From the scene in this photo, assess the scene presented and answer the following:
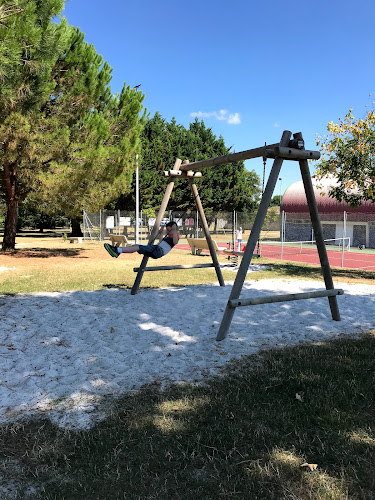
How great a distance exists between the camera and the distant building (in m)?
26.3

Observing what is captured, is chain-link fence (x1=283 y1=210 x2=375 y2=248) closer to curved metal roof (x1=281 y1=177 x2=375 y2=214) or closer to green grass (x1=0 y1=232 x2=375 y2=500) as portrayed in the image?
curved metal roof (x1=281 y1=177 x2=375 y2=214)

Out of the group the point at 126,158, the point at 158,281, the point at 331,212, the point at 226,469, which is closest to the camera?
the point at 226,469

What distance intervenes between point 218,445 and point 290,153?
362 cm

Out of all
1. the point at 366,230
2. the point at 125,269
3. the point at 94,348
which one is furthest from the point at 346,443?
the point at 366,230

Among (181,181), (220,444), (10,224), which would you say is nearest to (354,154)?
(220,444)

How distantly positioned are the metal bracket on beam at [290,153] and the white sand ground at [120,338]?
7.40ft

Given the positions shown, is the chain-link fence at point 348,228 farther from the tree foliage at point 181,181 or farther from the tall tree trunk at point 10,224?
the tall tree trunk at point 10,224

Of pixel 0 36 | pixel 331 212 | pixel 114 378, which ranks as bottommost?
pixel 114 378

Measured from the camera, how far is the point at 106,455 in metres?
2.30

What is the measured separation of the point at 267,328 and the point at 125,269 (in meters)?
6.93

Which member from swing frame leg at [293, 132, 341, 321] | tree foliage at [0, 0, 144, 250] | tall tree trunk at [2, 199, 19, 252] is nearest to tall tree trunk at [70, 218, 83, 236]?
tall tree trunk at [2, 199, 19, 252]

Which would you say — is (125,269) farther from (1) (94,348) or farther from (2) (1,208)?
(2) (1,208)

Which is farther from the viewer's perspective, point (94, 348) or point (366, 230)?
point (366, 230)

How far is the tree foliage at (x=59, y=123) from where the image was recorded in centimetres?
1202
